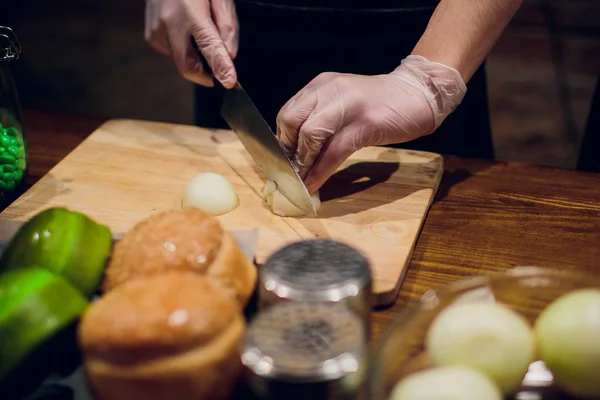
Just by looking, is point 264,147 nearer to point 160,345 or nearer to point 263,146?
point 263,146

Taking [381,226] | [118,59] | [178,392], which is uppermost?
[178,392]

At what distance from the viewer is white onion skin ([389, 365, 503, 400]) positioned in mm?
683

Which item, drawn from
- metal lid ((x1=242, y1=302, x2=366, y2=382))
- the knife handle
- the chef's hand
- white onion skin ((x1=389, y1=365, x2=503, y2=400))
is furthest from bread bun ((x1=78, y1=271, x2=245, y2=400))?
the knife handle

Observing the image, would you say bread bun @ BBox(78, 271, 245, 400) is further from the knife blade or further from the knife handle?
the knife handle

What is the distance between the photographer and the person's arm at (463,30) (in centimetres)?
137

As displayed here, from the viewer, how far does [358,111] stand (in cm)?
133

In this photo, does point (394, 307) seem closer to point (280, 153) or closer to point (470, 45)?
point (280, 153)

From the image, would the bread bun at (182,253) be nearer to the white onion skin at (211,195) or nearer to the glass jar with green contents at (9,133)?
the white onion skin at (211,195)

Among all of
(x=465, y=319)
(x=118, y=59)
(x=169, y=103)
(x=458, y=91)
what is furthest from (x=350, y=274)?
(x=118, y=59)

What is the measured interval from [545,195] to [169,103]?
2889 millimetres

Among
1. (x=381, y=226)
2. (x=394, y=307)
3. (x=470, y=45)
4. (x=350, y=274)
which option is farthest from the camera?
(x=470, y=45)

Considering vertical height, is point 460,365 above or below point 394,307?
above

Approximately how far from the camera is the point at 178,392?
0.75 m

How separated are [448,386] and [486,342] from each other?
0.08 meters
